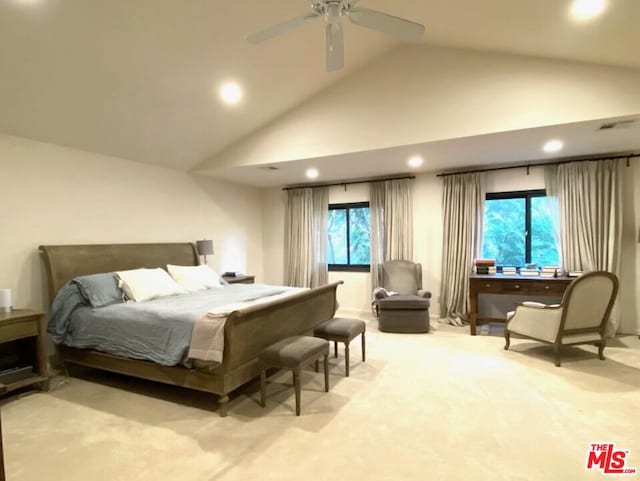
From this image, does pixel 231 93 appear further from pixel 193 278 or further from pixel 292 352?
pixel 292 352

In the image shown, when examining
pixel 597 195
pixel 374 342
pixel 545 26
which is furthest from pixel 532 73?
pixel 374 342

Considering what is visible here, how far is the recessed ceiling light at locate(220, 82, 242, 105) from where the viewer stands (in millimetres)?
3921

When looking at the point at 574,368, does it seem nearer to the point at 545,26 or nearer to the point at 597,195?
the point at 597,195

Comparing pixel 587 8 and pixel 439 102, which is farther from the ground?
pixel 587 8

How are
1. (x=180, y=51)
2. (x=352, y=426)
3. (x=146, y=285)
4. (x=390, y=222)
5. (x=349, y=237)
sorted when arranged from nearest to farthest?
(x=352, y=426) < (x=180, y=51) < (x=146, y=285) < (x=390, y=222) < (x=349, y=237)

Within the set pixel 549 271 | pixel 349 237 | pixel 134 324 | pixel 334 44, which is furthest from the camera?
pixel 349 237

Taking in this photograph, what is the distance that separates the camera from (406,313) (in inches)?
194

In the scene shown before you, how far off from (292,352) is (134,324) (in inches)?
56.0

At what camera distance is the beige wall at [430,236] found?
4.57m

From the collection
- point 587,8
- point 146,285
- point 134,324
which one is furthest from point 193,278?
point 587,8

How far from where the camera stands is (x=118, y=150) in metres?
4.32

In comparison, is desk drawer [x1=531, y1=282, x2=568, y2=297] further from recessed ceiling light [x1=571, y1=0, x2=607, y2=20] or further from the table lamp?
the table lamp

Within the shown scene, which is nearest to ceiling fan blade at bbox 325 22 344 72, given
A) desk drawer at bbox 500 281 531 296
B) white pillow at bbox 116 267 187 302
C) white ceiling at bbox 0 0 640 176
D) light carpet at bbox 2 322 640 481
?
white ceiling at bbox 0 0 640 176

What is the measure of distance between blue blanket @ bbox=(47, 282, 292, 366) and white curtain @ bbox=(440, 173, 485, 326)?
3.10 metres
